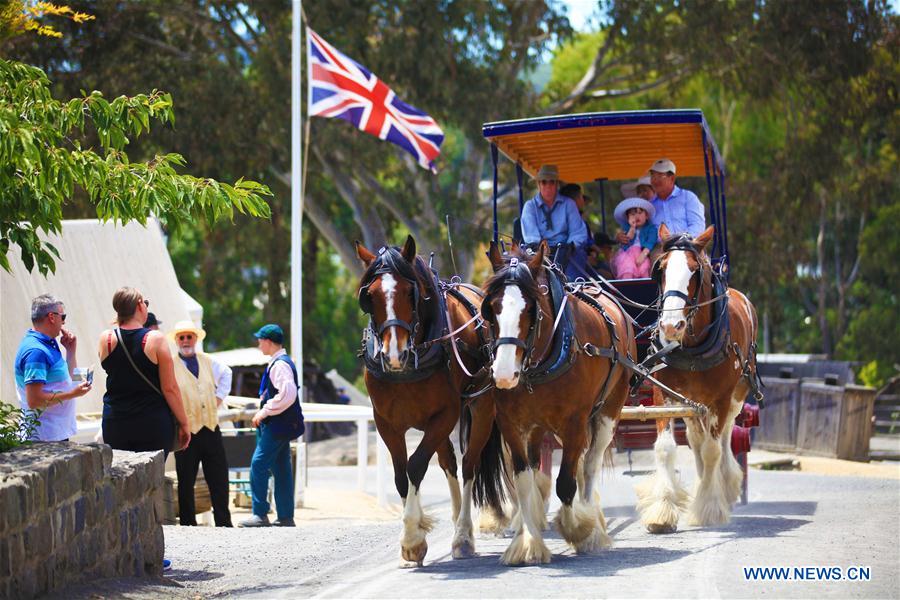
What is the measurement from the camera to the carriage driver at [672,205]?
11.7m

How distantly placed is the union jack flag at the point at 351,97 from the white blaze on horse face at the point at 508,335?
996 cm

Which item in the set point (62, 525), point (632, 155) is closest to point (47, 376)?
point (62, 525)

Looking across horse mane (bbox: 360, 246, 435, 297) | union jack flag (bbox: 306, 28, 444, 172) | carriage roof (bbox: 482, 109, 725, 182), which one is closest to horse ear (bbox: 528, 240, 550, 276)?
horse mane (bbox: 360, 246, 435, 297)

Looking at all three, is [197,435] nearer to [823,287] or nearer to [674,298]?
[674,298]

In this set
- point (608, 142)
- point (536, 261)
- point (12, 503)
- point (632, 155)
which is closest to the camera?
point (12, 503)

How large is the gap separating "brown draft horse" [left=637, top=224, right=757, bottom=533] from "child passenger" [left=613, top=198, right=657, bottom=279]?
93 centimetres

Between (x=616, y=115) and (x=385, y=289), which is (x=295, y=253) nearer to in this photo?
(x=616, y=115)

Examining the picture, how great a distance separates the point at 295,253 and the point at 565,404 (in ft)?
29.4

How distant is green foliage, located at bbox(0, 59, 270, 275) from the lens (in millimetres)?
7766

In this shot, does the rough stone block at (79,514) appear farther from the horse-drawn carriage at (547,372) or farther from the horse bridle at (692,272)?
the horse bridle at (692,272)

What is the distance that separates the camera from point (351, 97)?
18.2 m

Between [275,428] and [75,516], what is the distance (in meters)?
4.92

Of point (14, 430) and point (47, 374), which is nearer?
point (14, 430)
